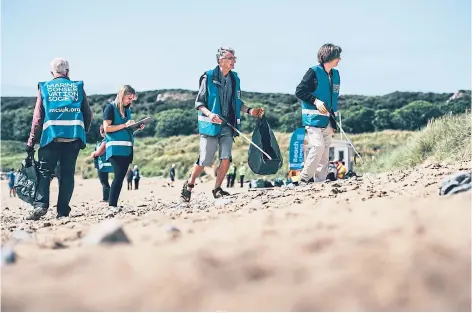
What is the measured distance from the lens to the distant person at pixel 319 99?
8.37 m

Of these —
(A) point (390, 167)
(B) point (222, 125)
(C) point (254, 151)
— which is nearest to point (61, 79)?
(B) point (222, 125)

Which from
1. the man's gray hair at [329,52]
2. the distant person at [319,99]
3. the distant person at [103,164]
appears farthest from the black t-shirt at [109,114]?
the distant person at [103,164]

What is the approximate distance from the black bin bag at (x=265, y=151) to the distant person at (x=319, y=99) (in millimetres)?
419

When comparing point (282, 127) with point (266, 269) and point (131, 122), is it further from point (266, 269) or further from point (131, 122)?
point (266, 269)

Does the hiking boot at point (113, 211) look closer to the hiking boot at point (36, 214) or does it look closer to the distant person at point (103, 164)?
the hiking boot at point (36, 214)

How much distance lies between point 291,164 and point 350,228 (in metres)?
11.8

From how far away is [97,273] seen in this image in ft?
9.92

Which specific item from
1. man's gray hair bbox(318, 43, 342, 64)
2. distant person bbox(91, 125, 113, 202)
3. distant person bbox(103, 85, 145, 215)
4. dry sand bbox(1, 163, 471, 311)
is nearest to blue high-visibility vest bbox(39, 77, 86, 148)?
distant person bbox(103, 85, 145, 215)

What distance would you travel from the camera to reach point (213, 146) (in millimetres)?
8148

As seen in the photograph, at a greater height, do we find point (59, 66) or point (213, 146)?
point (59, 66)

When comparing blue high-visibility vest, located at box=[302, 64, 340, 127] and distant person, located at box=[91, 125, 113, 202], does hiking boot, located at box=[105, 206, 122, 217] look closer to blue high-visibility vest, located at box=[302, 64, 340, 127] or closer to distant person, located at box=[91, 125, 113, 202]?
blue high-visibility vest, located at box=[302, 64, 340, 127]

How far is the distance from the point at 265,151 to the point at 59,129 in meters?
2.66

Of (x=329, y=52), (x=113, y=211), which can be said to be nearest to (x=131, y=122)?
(x=113, y=211)

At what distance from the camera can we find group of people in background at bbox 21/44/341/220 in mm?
7465
